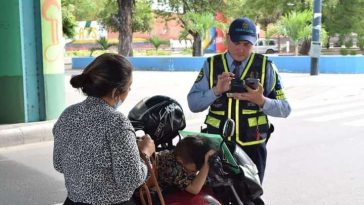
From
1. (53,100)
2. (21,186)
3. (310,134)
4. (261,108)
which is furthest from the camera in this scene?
(53,100)

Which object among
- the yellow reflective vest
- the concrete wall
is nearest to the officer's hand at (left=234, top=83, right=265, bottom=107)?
the yellow reflective vest

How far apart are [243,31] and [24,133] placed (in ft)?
22.3

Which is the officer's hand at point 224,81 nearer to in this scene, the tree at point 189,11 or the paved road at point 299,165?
the paved road at point 299,165

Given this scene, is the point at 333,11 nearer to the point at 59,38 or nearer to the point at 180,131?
the point at 59,38

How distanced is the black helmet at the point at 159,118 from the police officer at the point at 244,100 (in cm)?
29

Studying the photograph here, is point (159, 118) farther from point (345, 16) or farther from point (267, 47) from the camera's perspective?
point (267, 47)

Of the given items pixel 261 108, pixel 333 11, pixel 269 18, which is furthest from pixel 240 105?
pixel 269 18

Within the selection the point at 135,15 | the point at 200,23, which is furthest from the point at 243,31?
the point at 135,15

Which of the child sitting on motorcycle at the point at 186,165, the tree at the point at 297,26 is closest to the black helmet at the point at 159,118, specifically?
the child sitting on motorcycle at the point at 186,165

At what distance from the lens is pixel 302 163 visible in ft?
23.9

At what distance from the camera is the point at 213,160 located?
8.75ft

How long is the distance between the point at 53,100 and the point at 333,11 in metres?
28.4

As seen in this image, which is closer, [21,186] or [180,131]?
[180,131]

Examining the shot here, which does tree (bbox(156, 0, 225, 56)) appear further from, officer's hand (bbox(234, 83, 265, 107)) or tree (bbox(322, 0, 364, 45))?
officer's hand (bbox(234, 83, 265, 107))
